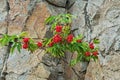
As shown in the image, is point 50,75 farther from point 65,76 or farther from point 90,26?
point 90,26

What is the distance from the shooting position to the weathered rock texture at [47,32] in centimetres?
825

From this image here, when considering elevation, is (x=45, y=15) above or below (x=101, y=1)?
below

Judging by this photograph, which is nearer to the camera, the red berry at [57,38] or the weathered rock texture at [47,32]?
the red berry at [57,38]

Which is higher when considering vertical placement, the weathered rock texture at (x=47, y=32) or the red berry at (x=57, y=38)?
the red berry at (x=57, y=38)

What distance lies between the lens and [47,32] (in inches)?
379

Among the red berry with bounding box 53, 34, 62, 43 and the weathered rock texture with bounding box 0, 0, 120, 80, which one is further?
the weathered rock texture with bounding box 0, 0, 120, 80

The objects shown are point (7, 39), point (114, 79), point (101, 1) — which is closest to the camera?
point (7, 39)

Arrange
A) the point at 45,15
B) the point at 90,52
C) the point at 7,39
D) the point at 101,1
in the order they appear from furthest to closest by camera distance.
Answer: the point at 45,15 → the point at 101,1 → the point at 90,52 → the point at 7,39

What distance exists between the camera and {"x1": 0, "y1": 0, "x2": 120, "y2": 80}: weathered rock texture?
27.1 ft

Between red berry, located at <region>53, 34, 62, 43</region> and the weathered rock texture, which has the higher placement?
red berry, located at <region>53, 34, 62, 43</region>

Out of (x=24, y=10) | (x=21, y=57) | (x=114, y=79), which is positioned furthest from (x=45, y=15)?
(x=114, y=79)

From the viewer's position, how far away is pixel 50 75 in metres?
9.23

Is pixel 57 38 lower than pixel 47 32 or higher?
higher

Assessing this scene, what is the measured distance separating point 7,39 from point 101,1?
14.3ft
